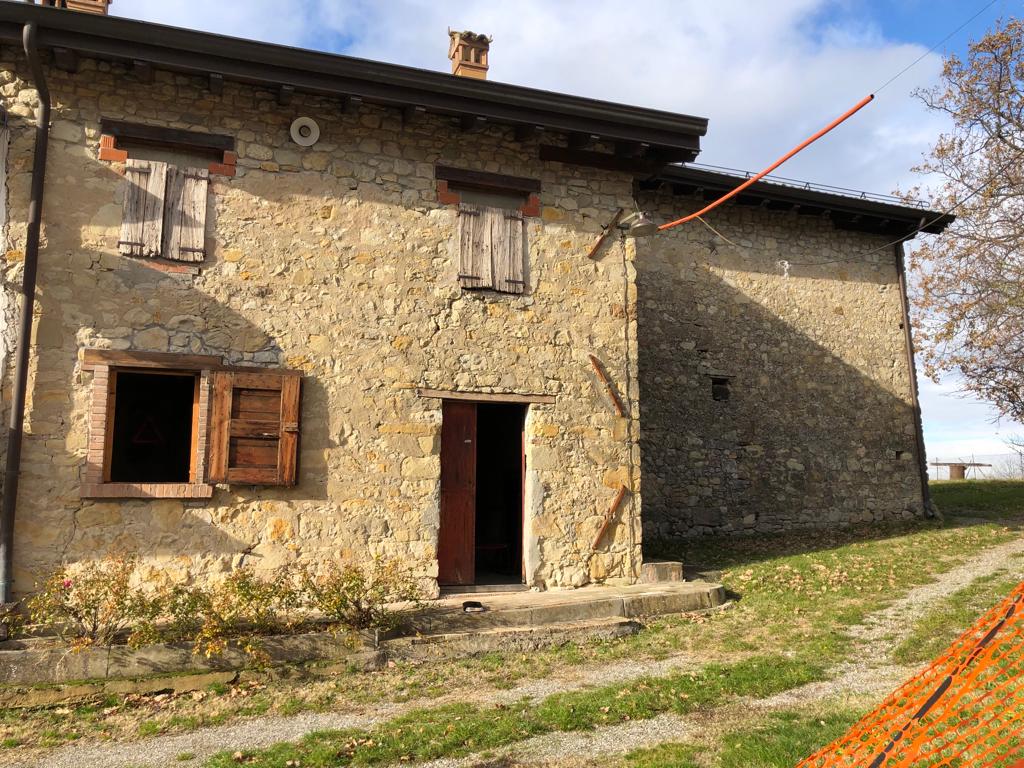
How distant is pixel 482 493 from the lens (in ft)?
36.0

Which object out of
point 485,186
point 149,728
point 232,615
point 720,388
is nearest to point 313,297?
point 485,186

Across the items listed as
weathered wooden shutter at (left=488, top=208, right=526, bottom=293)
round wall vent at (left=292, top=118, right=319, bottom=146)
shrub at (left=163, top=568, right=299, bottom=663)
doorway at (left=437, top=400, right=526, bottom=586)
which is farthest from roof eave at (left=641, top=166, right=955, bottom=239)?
shrub at (left=163, top=568, right=299, bottom=663)

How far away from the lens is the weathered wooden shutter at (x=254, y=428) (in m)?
7.23

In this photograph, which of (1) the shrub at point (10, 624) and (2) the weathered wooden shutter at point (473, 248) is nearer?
(1) the shrub at point (10, 624)

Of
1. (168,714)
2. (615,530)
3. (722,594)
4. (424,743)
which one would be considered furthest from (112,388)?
(722,594)

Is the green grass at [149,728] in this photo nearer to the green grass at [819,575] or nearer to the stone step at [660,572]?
the green grass at [819,575]

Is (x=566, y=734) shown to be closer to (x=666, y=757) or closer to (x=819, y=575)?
(x=666, y=757)

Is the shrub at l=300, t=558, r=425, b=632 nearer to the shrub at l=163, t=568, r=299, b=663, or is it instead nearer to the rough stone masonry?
the shrub at l=163, t=568, r=299, b=663

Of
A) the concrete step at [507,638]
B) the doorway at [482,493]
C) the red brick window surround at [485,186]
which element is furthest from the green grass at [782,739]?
the red brick window surround at [485,186]

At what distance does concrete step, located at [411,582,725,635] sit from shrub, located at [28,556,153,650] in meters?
2.32

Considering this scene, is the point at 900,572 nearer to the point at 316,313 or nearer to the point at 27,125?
the point at 316,313

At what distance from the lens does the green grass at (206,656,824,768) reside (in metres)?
4.37

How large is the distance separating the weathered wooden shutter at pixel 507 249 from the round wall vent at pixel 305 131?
2.04 metres

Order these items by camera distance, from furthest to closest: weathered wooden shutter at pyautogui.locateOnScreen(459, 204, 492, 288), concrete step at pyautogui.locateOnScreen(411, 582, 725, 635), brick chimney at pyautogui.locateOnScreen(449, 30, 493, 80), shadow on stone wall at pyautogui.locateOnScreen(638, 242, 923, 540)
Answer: shadow on stone wall at pyautogui.locateOnScreen(638, 242, 923, 540)
brick chimney at pyautogui.locateOnScreen(449, 30, 493, 80)
weathered wooden shutter at pyautogui.locateOnScreen(459, 204, 492, 288)
concrete step at pyautogui.locateOnScreen(411, 582, 725, 635)
